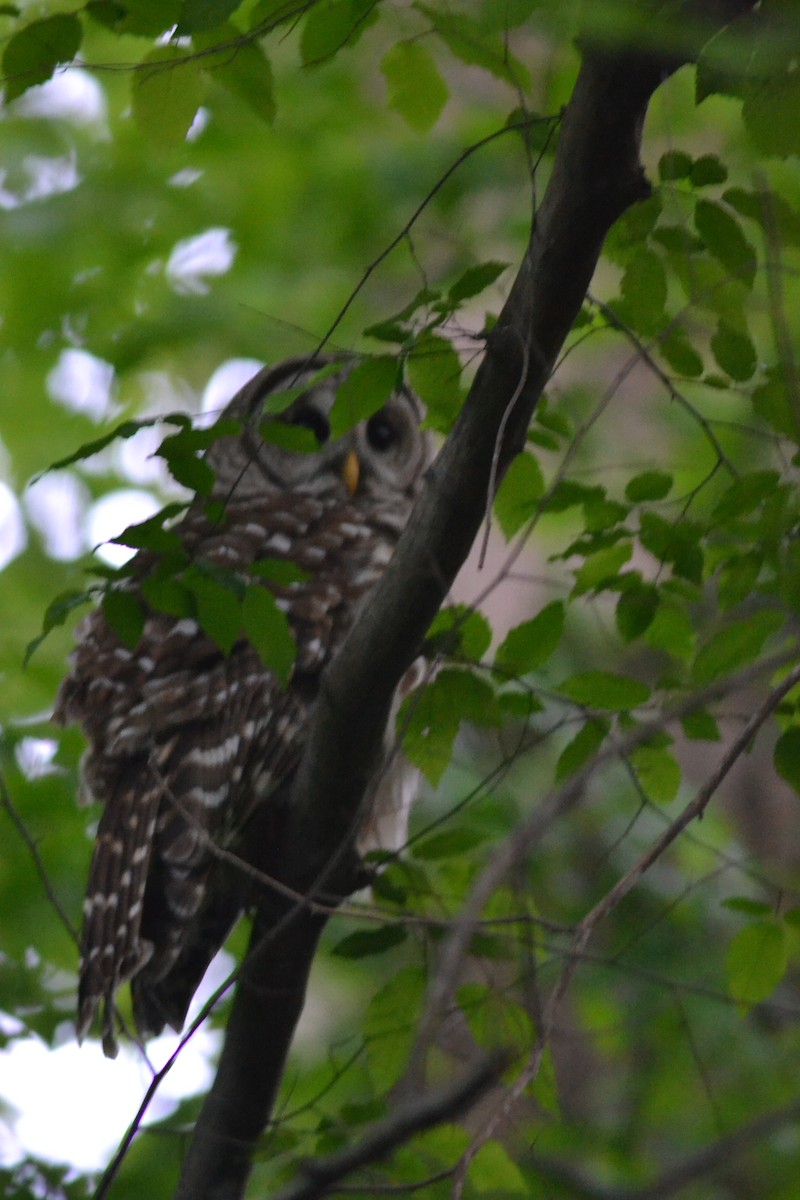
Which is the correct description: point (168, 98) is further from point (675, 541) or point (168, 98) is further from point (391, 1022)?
point (391, 1022)

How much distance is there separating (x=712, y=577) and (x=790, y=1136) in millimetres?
2386

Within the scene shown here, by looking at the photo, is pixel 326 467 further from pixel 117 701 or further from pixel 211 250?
pixel 211 250

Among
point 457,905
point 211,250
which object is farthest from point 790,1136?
point 211,250


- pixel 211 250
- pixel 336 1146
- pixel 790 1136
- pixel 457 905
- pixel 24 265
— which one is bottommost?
pixel 336 1146

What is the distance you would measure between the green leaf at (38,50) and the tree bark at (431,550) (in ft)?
2.37

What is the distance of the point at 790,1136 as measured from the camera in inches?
152

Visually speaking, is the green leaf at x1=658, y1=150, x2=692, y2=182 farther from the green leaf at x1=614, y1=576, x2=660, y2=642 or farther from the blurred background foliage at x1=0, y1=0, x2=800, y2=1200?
the green leaf at x1=614, y1=576, x2=660, y2=642

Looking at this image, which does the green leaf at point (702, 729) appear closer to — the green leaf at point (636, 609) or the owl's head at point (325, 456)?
the green leaf at point (636, 609)

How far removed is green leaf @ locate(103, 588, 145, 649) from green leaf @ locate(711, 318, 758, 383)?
1005mm

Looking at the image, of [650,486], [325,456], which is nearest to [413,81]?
[650,486]

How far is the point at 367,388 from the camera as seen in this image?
1833 millimetres

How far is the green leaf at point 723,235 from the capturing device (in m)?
1.95

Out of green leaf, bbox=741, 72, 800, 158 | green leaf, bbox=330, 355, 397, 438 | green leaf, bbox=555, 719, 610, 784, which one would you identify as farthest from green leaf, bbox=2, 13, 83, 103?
green leaf, bbox=555, 719, 610, 784

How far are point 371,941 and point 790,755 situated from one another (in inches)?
30.4
